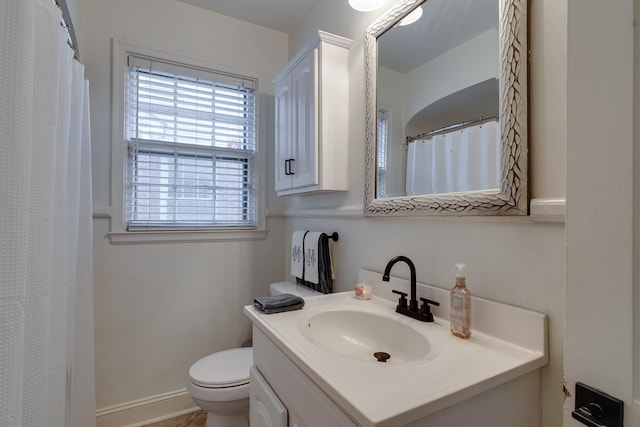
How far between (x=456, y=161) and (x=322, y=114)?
2.43 feet

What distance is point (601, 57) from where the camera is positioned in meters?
0.48

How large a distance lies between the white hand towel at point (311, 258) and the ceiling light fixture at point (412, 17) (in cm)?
105

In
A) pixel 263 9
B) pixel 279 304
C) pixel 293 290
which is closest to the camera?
pixel 279 304

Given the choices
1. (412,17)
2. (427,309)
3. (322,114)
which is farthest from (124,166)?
(427,309)

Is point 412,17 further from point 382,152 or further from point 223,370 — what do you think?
point 223,370

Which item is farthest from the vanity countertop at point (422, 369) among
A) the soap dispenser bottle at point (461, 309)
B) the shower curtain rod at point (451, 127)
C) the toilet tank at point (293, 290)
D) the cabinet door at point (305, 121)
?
the cabinet door at point (305, 121)

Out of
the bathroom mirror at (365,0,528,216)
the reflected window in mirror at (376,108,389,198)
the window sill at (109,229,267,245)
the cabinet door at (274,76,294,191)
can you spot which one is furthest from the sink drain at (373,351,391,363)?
the window sill at (109,229,267,245)

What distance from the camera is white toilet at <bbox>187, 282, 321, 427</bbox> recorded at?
1426 millimetres

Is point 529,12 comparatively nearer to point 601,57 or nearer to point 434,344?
point 601,57

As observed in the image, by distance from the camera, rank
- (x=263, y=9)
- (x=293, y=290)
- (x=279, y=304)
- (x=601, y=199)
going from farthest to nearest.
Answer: (x=263, y=9) < (x=293, y=290) < (x=279, y=304) < (x=601, y=199)

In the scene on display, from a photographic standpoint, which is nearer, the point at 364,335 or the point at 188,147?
the point at 364,335

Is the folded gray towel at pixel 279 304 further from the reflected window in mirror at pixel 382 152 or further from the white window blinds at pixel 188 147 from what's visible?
the white window blinds at pixel 188 147

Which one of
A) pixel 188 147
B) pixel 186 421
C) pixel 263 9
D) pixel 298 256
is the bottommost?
pixel 186 421

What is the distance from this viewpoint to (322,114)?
60.1 inches
